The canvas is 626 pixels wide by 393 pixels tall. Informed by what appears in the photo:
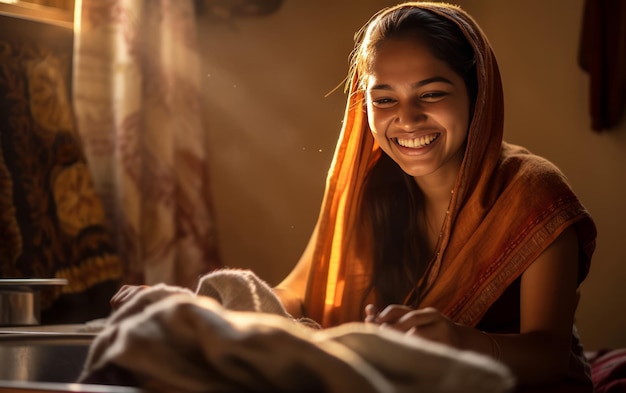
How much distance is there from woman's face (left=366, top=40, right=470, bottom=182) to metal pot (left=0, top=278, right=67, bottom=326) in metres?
0.63

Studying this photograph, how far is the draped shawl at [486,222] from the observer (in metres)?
1.16

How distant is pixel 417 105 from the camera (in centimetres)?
121

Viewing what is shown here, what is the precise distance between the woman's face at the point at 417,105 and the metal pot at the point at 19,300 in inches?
25.0

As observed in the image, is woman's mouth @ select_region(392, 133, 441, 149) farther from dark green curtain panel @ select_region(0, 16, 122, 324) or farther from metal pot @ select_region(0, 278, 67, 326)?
dark green curtain panel @ select_region(0, 16, 122, 324)

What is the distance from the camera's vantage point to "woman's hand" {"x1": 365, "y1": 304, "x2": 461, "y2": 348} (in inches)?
27.3

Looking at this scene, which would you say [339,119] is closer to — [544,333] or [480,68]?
[480,68]

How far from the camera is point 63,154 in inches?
71.4

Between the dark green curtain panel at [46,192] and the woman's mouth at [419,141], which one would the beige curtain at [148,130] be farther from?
the woman's mouth at [419,141]

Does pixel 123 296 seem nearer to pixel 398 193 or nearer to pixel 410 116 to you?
pixel 410 116

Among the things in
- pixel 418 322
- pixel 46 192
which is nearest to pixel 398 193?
pixel 418 322

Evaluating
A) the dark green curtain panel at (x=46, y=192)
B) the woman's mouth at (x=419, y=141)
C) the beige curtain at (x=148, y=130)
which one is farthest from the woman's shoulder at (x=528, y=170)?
the beige curtain at (x=148, y=130)

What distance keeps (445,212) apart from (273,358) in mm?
991

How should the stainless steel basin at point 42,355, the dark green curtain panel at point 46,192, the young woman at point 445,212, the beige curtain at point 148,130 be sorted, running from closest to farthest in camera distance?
1. the stainless steel basin at point 42,355
2. the young woman at point 445,212
3. the dark green curtain panel at point 46,192
4. the beige curtain at point 148,130

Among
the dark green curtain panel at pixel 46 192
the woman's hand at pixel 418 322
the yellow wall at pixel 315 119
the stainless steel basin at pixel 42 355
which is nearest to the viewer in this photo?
the stainless steel basin at pixel 42 355
